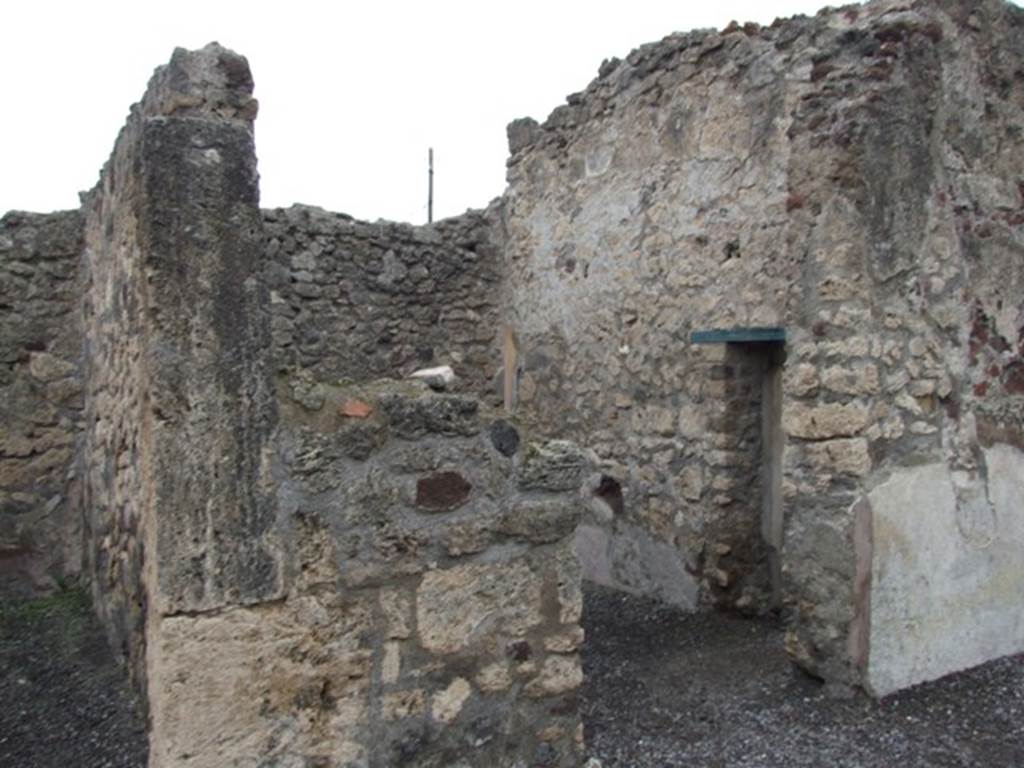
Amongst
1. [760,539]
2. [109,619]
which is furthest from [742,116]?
[109,619]

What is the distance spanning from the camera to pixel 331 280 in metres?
6.63

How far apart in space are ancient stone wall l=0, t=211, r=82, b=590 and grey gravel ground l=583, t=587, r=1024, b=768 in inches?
128

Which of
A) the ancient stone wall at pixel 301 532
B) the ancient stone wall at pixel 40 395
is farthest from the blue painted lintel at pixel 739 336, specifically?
the ancient stone wall at pixel 40 395

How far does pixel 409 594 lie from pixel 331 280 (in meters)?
4.38

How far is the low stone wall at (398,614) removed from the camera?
2.40 m

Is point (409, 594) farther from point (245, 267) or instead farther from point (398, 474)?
point (245, 267)

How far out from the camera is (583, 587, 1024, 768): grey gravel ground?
11.1 feet

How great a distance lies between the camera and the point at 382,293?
22.6ft

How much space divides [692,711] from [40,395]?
4.11 metres

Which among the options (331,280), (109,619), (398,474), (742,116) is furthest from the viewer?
(331,280)

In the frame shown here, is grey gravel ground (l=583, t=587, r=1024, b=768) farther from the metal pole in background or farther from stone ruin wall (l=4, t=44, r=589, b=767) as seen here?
the metal pole in background

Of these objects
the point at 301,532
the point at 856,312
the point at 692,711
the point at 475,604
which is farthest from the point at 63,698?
the point at 856,312

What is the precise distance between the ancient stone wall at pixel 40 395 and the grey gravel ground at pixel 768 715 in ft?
10.7

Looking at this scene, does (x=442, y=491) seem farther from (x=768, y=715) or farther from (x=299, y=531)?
(x=768, y=715)
